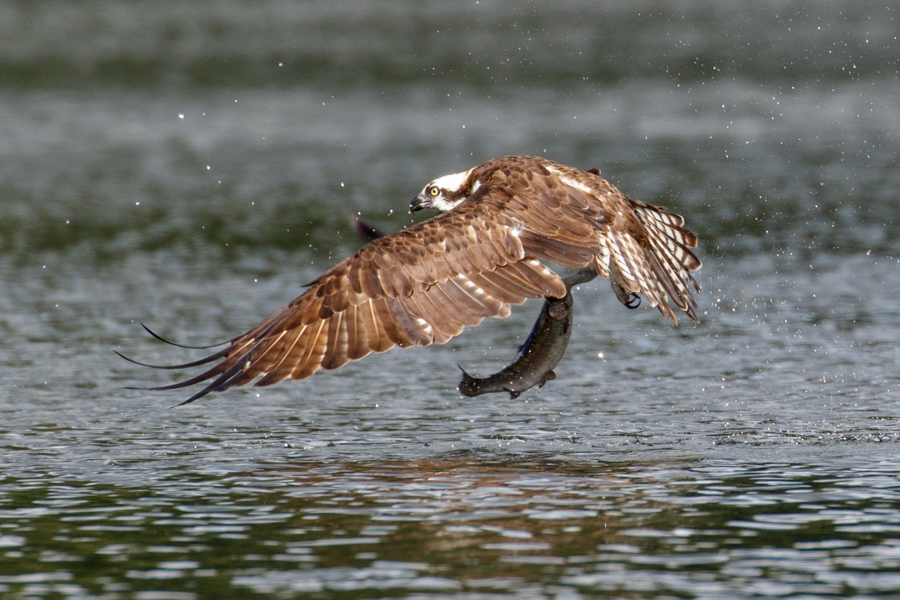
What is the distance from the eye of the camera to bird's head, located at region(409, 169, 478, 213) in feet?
35.5

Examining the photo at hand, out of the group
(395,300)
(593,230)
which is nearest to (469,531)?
(395,300)

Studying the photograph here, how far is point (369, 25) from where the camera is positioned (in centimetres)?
4591

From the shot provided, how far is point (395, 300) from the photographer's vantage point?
9.08 metres

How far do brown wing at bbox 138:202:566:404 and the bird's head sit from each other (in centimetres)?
133

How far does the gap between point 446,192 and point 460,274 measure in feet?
6.11

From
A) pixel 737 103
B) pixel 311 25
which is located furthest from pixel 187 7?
pixel 737 103

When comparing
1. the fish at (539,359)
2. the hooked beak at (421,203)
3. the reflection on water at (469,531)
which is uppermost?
the hooked beak at (421,203)

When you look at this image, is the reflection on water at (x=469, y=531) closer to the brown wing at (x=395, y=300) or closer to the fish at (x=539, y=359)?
the fish at (x=539, y=359)

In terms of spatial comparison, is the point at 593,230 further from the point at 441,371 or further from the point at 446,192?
the point at 441,371

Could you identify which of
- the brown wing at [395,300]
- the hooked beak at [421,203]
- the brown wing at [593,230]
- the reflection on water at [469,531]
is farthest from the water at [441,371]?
the hooked beak at [421,203]

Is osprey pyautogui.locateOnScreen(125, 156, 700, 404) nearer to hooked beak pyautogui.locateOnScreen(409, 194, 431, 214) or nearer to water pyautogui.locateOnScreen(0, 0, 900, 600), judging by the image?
water pyautogui.locateOnScreen(0, 0, 900, 600)

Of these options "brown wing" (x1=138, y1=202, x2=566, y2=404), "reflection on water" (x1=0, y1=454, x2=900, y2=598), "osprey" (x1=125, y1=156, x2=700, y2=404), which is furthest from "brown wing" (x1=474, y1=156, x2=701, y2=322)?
"reflection on water" (x1=0, y1=454, x2=900, y2=598)

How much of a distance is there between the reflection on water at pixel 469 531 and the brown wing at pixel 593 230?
1267 millimetres

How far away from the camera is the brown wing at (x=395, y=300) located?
8.88 m
